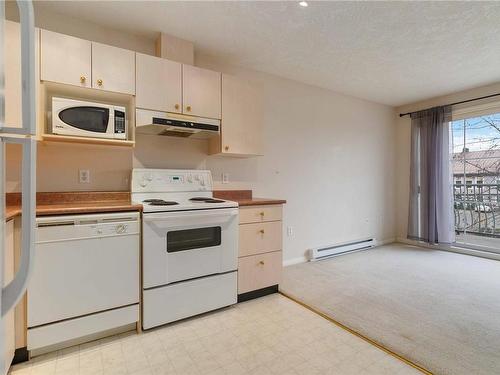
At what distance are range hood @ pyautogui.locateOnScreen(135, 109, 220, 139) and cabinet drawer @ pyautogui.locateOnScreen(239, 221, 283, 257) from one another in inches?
38.3

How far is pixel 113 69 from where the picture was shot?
207cm

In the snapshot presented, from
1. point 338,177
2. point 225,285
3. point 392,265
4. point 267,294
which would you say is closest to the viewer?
point 225,285

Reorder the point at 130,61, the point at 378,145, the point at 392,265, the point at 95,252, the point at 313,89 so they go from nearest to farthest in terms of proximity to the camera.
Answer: the point at 95,252 < the point at 130,61 < the point at 392,265 < the point at 313,89 < the point at 378,145

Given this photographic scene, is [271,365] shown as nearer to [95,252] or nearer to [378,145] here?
[95,252]

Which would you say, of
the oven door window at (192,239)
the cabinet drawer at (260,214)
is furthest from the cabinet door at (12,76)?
the cabinet drawer at (260,214)

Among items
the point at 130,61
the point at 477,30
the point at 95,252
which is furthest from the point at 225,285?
the point at 477,30

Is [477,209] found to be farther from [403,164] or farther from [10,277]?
[10,277]

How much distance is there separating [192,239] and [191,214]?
222 mm

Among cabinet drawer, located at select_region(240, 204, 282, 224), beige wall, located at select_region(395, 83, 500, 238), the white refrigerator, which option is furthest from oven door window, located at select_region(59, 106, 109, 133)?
beige wall, located at select_region(395, 83, 500, 238)

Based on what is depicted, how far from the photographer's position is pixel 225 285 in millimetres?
2299

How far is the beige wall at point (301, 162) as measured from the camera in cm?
231

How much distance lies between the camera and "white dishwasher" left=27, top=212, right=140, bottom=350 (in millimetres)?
1655

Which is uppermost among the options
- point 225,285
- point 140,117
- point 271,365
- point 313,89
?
point 313,89

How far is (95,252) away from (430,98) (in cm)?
508
